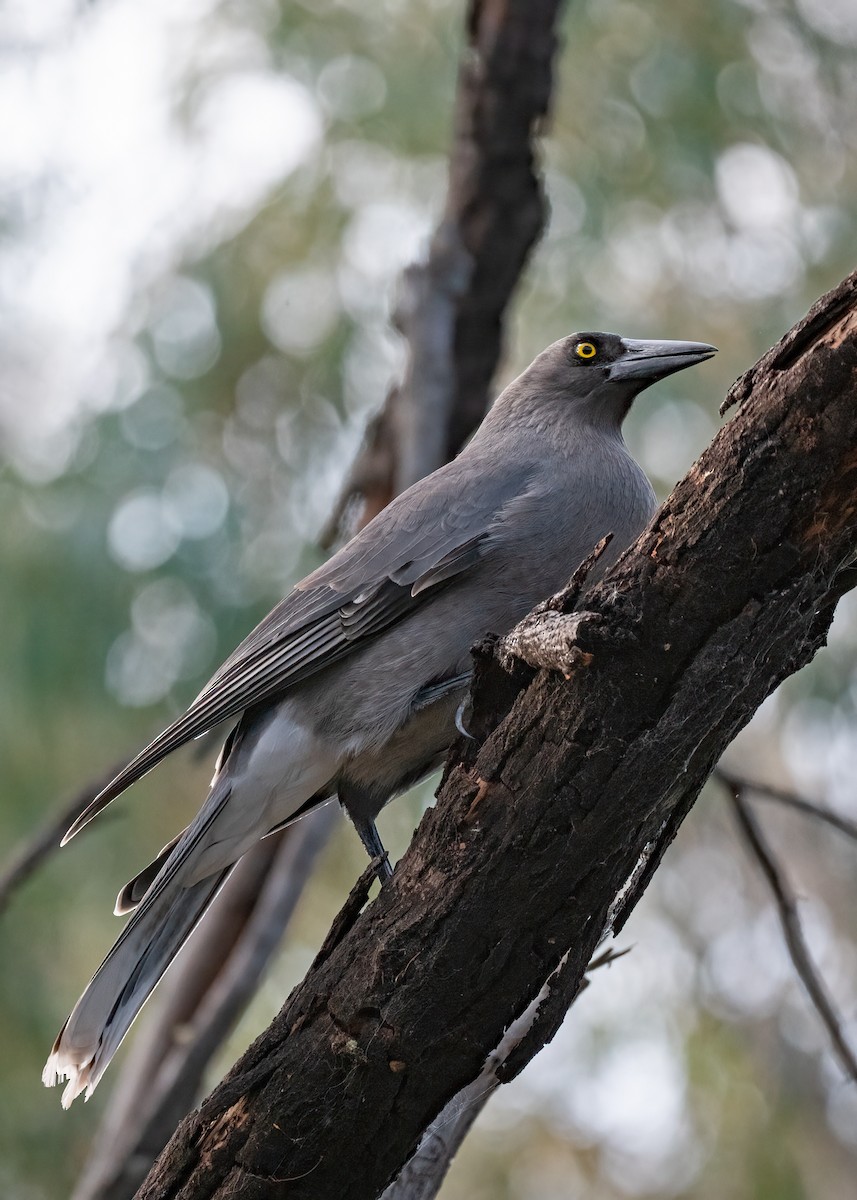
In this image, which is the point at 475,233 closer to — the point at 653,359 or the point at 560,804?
the point at 653,359

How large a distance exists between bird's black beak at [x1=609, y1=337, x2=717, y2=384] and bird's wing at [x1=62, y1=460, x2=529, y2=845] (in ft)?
2.24

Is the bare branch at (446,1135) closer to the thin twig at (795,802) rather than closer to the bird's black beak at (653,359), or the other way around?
the thin twig at (795,802)

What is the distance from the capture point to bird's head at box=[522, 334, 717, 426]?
459 cm

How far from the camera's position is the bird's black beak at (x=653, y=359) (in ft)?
14.2

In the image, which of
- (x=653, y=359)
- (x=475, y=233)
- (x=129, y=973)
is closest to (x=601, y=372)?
(x=653, y=359)

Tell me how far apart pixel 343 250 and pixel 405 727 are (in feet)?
13.7

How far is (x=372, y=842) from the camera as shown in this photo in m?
3.86

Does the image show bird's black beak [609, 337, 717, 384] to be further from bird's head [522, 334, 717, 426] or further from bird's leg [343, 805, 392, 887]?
bird's leg [343, 805, 392, 887]

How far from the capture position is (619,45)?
288 inches

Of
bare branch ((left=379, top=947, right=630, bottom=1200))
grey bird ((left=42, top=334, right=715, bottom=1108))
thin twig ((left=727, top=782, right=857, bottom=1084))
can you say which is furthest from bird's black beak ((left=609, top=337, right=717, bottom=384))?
bare branch ((left=379, top=947, right=630, bottom=1200))

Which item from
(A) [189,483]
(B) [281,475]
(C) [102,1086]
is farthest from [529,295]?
(C) [102,1086]

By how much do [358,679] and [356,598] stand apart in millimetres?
A: 260

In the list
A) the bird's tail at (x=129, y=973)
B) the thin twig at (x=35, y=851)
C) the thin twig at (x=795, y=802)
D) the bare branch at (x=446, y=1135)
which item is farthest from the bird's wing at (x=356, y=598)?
the bare branch at (x=446, y=1135)

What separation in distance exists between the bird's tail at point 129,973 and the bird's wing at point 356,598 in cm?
31
